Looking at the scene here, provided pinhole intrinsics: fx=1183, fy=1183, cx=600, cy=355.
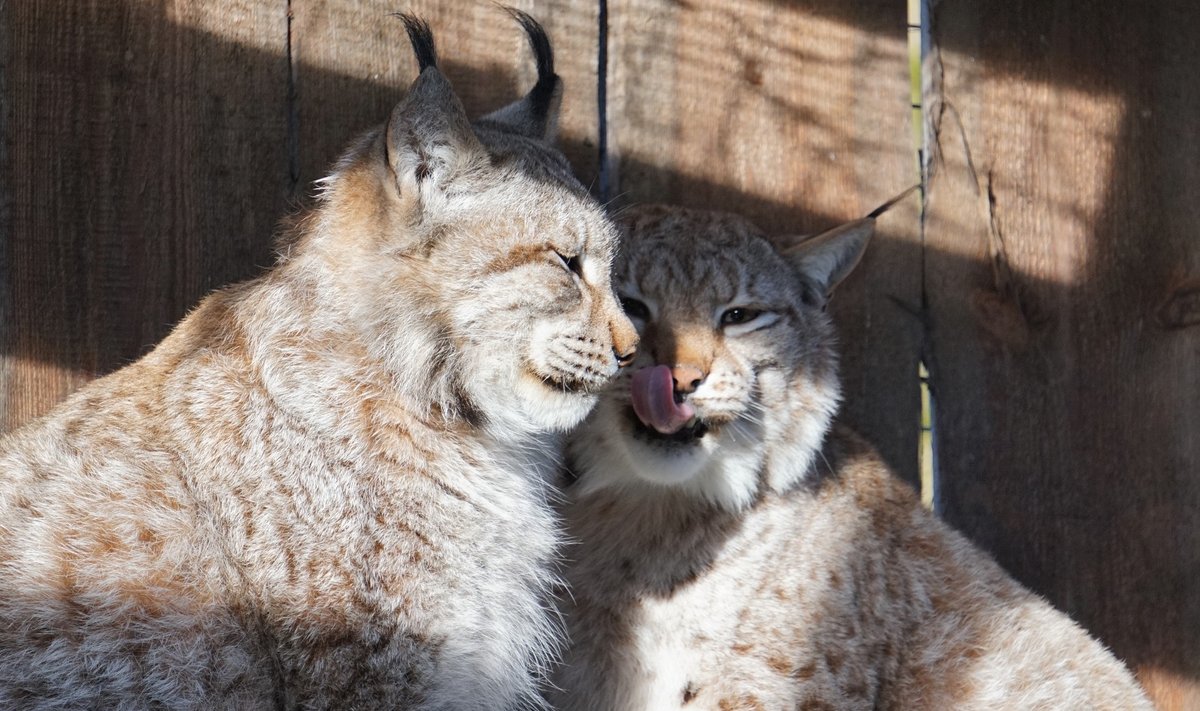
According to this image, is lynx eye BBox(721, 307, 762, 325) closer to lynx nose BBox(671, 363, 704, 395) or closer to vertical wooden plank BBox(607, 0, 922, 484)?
lynx nose BBox(671, 363, 704, 395)

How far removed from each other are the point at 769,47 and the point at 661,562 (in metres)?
Answer: 1.80

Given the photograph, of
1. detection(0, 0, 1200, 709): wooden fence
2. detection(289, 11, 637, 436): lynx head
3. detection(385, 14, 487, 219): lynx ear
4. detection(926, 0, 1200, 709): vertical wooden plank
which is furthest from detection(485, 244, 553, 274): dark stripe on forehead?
detection(926, 0, 1200, 709): vertical wooden plank

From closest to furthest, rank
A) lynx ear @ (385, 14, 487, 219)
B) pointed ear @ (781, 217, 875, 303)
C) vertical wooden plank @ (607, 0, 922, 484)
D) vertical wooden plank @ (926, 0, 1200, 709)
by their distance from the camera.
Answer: lynx ear @ (385, 14, 487, 219)
pointed ear @ (781, 217, 875, 303)
vertical wooden plank @ (607, 0, 922, 484)
vertical wooden plank @ (926, 0, 1200, 709)

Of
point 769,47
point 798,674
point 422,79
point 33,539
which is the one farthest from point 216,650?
point 769,47

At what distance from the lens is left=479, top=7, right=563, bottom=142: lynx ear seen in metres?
3.27

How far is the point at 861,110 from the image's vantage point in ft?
13.5

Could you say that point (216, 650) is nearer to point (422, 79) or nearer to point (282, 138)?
point (422, 79)

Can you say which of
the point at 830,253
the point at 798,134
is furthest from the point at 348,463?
the point at 798,134

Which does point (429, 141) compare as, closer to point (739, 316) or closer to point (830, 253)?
point (739, 316)

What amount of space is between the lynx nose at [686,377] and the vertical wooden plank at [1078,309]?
1.32 m

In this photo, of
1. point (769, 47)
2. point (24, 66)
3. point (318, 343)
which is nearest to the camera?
point (318, 343)

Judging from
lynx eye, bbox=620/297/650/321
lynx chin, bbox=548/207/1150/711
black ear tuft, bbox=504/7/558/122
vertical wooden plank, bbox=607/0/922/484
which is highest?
black ear tuft, bbox=504/7/558/122

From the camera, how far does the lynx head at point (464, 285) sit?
2.78 meters

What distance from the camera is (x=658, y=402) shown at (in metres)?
3.14
